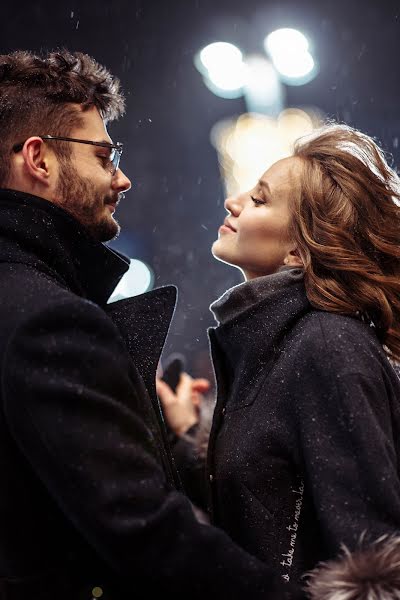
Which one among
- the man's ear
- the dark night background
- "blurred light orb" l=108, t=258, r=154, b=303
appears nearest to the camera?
the man's ear

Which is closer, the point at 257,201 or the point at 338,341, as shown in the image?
the point at 338,341

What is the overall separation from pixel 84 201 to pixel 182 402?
59.4 inches

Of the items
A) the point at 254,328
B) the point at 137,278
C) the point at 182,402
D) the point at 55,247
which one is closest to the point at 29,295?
the point at 55,247

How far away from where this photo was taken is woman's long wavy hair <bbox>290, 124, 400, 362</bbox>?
2238 millimetres

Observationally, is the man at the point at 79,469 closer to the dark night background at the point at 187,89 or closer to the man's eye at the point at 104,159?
the man's eye at the point at 104,159

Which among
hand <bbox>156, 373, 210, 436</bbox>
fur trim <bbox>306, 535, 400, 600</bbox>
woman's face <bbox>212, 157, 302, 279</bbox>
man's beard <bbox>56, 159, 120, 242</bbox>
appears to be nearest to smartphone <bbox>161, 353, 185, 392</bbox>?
hand <bbox>156, 373, 210, 436</bbox>

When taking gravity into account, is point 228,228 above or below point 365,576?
above

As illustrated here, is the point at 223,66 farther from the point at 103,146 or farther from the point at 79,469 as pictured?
the point at 79,469

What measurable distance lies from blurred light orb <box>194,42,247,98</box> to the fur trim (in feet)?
19.4

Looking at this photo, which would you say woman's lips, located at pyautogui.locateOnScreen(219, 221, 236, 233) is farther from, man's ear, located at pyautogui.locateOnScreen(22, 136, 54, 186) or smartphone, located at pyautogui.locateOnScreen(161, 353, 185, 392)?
smartphone, located at pyautogui.locateOnScreen(161, 353, 185, 392)

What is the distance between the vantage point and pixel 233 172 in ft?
24.1

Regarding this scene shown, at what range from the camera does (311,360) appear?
200 centimetres

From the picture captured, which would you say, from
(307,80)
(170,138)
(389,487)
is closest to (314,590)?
(389,487)

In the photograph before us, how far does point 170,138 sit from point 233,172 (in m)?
0.96
